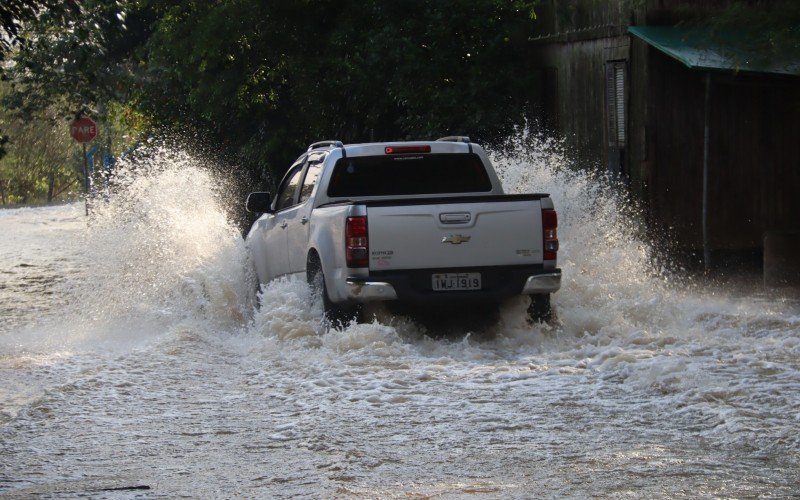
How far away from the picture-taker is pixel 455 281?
10906mm

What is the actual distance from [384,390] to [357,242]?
81.3 inches

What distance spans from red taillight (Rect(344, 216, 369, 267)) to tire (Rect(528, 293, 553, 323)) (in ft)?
5.16

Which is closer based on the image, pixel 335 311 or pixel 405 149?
pixel 335 311

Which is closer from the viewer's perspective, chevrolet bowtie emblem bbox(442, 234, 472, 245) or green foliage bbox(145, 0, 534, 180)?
chevrolet bowtie emblem bbox(442, 234, 472, 245)

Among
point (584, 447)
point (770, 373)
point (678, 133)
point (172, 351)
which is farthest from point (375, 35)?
point (584, 447)

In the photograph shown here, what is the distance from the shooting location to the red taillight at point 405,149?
12.1 meters

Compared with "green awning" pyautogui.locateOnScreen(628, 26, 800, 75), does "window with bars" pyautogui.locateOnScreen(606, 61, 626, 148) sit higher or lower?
lower

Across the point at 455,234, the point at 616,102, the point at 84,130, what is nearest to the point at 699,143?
the point at 616,102

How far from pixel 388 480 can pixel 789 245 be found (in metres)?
10.8

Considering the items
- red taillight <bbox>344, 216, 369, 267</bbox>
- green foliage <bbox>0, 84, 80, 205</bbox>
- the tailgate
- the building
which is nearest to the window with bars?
the building

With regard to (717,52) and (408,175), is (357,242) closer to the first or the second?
(408,175)

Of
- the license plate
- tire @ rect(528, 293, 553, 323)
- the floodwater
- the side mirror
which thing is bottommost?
the floodwater

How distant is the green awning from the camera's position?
16062 millimetres

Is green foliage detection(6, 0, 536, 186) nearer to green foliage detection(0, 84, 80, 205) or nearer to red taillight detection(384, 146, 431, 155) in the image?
red taillight detection(384, 146, 431, 155)
